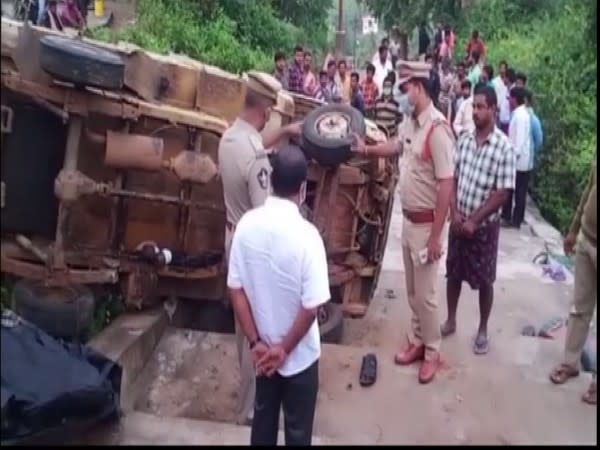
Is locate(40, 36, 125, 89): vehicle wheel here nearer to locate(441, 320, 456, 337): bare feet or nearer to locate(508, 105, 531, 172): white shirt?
locate(441, 320, 456, 337): bare feet

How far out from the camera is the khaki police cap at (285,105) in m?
6.00

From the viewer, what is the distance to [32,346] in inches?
153

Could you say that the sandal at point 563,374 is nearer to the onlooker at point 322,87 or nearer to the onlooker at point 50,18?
the onlooker at point 50,18

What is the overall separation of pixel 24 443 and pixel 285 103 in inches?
122

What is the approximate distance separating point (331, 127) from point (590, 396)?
2243 mm

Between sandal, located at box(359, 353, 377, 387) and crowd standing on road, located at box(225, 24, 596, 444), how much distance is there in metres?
Answer: 0.19

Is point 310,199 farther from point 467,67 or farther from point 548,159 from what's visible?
point 467,67

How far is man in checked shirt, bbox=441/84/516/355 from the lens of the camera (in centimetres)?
567

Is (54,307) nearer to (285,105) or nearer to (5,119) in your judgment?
(5,119)

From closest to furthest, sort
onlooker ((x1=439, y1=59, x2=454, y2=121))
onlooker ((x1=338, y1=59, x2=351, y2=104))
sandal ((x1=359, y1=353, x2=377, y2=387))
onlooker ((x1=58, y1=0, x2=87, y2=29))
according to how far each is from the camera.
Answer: sandal ((x1=359, y1=353, x2=377, y2=387))
onlooker ((x1=58, y1=0, x2=87, y2=29))
onlooker ((x1=439, y1=59, x2=454, y2=121))
onlooker ((x1=338, y1=59, x2=351, y2=104))

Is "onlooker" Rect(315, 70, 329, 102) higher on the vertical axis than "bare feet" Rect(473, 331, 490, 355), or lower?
higher

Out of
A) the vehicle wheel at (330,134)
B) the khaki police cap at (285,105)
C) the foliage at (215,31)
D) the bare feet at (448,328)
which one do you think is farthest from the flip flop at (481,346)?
the foliage at (215,31)

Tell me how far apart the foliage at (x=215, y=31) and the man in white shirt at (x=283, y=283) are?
802 cm

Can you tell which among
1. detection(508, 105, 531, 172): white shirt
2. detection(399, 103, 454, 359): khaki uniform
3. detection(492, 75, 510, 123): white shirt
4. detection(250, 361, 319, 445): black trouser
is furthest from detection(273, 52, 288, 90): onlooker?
detection(250, 361, 319, 445): black trouser
